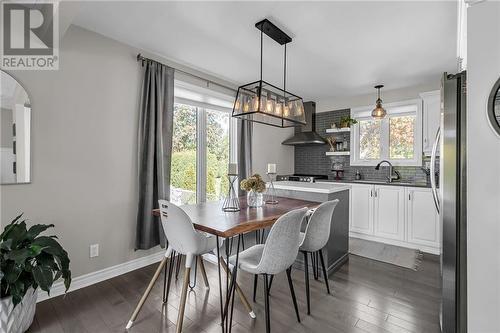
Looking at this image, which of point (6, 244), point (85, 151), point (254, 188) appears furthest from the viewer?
point (85, 151)

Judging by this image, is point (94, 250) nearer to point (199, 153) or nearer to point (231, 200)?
point (231, 200)

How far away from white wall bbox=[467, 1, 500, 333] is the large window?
2999 millimetres

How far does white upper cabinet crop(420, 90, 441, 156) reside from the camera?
3617mm

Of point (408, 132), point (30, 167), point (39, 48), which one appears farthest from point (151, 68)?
point (408, 132)

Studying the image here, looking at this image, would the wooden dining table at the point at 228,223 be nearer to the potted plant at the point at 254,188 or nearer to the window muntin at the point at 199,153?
the potted plant at the point at 254,188

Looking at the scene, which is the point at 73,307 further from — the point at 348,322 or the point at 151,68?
the point at 151,68

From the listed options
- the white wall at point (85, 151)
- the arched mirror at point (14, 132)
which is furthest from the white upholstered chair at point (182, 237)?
the arched mirror at point (14, 132)

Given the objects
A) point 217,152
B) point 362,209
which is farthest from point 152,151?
point 362,209

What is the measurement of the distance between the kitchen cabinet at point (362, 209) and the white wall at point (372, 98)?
1.61 m

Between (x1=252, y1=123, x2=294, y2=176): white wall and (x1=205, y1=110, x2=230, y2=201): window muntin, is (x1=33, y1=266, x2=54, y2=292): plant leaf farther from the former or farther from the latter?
(x1=252, y1=123, x2=294, y2=176): white wall

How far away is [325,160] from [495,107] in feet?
13.1

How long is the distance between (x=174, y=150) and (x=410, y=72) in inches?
138

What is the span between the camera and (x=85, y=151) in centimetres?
243

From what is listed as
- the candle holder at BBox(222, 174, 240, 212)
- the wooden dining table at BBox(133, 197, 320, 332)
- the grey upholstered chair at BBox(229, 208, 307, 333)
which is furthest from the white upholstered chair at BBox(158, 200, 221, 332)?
the candle holder at BBox(222, 174, 240, 212)
